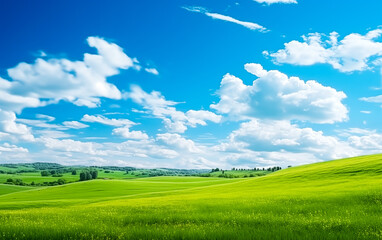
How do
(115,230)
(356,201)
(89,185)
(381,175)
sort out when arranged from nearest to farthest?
(115,230)
(356,201)
(381,175)
(89,185)

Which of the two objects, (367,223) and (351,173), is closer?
(367,223)

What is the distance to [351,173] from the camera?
1973 inches

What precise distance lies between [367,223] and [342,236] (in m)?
3.04

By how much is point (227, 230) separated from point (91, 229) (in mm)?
6726

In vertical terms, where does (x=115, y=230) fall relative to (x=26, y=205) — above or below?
above

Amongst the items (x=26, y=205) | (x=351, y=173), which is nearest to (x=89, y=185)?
(x=26, y=205)

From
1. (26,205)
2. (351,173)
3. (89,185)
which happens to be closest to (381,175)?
(351,173)

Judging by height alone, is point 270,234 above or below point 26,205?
above

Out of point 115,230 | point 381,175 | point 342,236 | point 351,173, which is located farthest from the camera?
point 351,173

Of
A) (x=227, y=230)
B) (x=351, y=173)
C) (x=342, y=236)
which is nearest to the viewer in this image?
(x=342, y=236)

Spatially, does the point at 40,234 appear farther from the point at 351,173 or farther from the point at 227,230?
the point at 351,173

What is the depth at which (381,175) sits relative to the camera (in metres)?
42.7

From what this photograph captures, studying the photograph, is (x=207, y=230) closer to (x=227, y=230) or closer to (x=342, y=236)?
(x=227, y=230)

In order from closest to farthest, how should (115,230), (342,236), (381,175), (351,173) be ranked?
(342,236) → (115,230) → (381,175) → (351,173)
